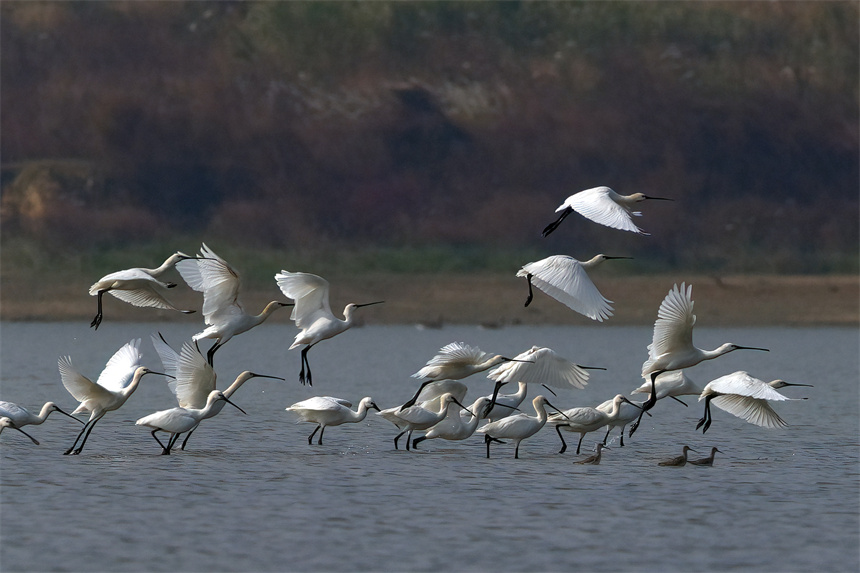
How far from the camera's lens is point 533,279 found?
682 inches

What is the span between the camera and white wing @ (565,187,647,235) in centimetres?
1569

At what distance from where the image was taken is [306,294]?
65.8 ft

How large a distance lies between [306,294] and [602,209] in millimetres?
5261

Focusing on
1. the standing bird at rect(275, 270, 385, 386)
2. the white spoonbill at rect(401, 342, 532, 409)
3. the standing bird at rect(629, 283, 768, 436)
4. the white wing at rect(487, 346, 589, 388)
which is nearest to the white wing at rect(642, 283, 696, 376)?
the standing bird at rect(629, 283, 768, 436)

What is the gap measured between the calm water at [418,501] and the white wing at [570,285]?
2.15 meters

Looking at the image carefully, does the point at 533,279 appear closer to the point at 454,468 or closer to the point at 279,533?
the point at 454,468

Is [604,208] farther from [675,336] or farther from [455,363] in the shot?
[455,363]

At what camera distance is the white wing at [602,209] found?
618 inches

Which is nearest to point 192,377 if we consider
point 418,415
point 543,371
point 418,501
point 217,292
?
point 217,292

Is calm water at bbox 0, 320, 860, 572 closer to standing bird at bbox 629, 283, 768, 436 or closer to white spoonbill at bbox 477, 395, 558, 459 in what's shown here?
white spoonbill at bbox 477, 395, 558, 459

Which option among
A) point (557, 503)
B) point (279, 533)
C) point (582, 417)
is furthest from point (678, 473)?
point (279, 533)

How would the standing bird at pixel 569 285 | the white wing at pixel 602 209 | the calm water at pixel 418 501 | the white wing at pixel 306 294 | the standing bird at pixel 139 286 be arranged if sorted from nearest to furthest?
the calm water at pixel 418 501, the white wing at pixel 602 209, the standing bird at pixel 569 285, the standing bird at pixel 139 286, the white wing at pixel 306 294

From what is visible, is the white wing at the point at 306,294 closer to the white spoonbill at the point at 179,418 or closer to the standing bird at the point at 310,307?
the standing bird at the point at 310,307

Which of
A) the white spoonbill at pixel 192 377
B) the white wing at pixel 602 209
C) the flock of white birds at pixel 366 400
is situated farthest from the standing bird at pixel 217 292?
the white wing at pixel 602 209
